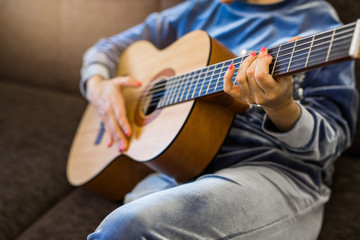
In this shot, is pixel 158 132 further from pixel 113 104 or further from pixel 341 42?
pixel 341 42

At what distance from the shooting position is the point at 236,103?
0.87 metres

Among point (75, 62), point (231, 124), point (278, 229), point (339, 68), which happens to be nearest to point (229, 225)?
point (278, 229)

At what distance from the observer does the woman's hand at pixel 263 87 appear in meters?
0.65

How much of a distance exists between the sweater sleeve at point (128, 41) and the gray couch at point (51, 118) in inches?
6.7

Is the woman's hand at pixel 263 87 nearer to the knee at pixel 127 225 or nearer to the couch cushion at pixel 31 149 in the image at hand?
the knee at pixel 127 225

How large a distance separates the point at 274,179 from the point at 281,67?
313 millimetres

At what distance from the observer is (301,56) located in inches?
24.0

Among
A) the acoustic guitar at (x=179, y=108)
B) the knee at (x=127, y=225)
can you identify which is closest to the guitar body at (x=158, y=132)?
the acoustic guitar at (x=179, y=108)

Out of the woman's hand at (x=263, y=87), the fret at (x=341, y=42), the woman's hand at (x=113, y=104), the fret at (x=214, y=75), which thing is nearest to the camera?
the fret at (x=341, y=42)

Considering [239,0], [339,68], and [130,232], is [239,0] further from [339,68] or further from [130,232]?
[130,232]

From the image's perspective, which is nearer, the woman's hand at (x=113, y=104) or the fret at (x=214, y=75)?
the fret at (x=214, y=75)

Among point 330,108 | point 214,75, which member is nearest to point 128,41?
point 214,75

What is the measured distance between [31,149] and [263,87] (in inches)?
36.6

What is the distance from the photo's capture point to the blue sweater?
817mm
